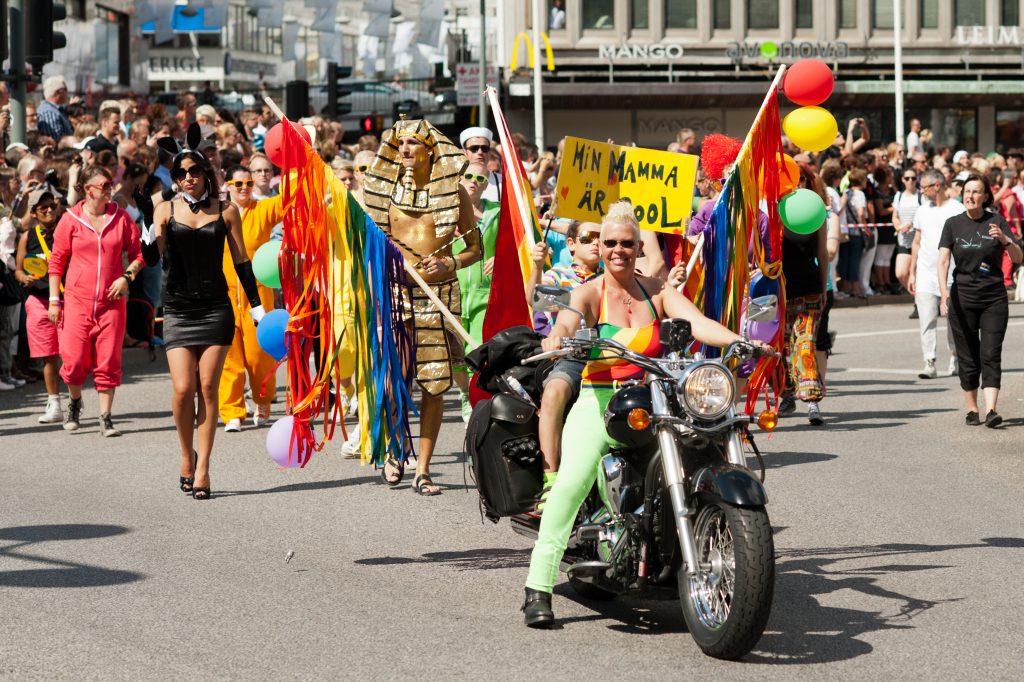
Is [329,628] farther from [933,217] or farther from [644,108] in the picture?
[644,108]

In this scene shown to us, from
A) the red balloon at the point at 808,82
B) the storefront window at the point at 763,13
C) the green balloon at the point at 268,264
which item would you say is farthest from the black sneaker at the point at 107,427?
the storefront window at the point at 763,13

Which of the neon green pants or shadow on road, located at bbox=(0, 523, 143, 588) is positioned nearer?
the neon green pants

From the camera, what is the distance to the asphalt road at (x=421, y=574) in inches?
236

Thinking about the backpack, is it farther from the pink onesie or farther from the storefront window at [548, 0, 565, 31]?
the storefront window at [548, 0, 565, 31]

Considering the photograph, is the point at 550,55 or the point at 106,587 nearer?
the point at 106,587

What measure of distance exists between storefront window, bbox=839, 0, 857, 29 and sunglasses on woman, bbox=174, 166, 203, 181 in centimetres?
4447

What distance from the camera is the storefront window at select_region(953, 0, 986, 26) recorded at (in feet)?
169

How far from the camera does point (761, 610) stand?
5.70 meters

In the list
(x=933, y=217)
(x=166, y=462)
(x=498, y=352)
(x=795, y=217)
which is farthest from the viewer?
→ (x=933, y=217)

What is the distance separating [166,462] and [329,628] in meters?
4.80

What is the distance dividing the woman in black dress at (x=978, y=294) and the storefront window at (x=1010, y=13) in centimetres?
4176

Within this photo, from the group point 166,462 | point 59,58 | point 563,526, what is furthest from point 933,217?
point 59,58

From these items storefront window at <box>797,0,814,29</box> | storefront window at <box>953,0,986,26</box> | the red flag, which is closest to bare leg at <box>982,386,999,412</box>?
the red flag

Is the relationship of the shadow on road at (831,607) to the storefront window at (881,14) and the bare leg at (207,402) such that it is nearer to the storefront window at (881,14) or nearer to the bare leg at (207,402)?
the bare leg at (207,402)
